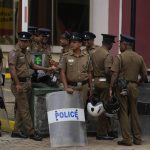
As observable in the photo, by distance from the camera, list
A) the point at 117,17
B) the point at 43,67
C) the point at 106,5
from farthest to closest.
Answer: the point at 106,5 < the point at 117,17 < the point at 43,67

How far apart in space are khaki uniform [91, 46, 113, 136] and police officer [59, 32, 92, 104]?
511 mm

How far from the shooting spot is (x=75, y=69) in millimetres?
10828

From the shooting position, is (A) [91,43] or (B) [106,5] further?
(B) [106,5]

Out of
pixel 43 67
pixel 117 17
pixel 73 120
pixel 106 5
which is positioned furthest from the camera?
pixel 106 5

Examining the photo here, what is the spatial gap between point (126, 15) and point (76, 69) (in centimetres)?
880

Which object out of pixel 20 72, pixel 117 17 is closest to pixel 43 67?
pixel 20 72

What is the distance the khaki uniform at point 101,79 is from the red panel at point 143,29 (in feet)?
26.7

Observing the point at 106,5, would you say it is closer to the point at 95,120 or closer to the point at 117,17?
the point at 117,17

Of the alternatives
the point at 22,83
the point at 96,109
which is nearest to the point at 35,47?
the point at 22,83

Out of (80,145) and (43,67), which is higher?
(43,67)

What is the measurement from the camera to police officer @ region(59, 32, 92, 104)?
1080 cm

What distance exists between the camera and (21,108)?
11.1 metres

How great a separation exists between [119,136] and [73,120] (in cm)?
167

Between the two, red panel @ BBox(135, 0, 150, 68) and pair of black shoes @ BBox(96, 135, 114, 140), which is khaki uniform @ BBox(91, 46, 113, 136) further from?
red panel @ BBox(135, 0, 150, 68)
